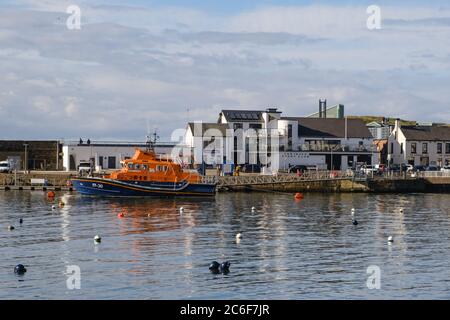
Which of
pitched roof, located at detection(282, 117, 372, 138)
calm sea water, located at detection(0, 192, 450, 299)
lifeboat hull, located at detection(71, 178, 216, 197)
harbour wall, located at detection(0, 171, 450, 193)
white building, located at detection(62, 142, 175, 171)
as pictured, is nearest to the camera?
calm sea water, located at detection(0, 192, 450, 299)

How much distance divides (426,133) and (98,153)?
44.8m

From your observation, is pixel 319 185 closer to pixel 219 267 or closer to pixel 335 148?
pixel 335 148

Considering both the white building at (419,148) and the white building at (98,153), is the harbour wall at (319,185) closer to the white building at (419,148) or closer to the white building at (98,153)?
the white building at (98,153)

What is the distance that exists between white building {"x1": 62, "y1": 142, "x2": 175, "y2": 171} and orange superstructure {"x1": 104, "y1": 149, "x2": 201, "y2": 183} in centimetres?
2318

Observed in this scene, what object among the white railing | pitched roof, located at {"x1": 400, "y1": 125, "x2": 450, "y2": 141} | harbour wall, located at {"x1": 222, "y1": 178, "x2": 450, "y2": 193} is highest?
pitched roof, located at {"x1": 400, "y1": 125, "x2": 450, "y2": 141}

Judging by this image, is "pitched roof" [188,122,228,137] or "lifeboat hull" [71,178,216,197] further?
"pitched roof" [188,122,228,137]

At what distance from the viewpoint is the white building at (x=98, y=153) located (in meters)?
99.2

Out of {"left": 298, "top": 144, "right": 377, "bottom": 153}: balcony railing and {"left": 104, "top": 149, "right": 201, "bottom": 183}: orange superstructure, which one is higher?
{"left": 298, "top": 144, "right": 377, "bottom": 153}: balcony railing

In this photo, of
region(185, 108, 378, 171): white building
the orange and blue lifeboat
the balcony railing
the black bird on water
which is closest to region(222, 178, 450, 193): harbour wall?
region(185, 108, 378, 171): white building

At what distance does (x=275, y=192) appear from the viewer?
3435 inches

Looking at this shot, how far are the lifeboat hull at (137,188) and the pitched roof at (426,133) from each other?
42909 mm

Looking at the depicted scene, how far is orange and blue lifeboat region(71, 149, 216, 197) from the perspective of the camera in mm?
74812

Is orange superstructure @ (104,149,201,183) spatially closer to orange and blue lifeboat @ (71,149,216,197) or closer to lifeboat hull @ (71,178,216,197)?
orange and blue lifeboat @ (71,149,216,197)
